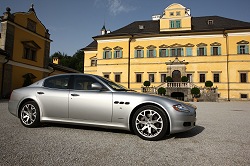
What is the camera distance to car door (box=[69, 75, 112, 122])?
11.9ft

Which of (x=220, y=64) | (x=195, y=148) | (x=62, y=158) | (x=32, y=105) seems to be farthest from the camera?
(x=220, y=64)

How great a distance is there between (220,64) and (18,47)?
28.6 meters

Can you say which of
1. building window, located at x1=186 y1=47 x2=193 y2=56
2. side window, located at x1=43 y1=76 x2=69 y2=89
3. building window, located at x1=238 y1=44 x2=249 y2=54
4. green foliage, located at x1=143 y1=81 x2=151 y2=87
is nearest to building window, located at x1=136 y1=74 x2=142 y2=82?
green foliage, located at x1=143 y1=81 x2=151 y2=87

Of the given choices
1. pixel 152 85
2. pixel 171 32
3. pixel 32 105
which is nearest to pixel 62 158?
pixel 32 105

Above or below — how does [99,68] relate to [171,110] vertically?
above

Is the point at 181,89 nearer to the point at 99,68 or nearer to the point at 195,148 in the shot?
the point at 99,68

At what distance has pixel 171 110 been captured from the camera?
3.32m

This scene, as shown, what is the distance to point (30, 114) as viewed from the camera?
4.24 metres

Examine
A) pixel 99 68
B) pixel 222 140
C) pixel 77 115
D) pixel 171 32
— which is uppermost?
pixel 171 32

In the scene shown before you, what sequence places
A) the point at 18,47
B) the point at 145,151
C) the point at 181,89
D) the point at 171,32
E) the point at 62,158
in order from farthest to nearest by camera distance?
the point at 171,32 < the point at 181,89 < the point at 18,47 < the point at 145,151 < the point at 62,158

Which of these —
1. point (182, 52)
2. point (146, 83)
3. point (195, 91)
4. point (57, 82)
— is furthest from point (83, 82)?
point (182, 52)

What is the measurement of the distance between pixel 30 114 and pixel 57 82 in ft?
3.44

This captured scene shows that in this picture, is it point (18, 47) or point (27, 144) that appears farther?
point (18, 47)

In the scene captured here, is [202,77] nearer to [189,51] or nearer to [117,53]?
[189,51]
